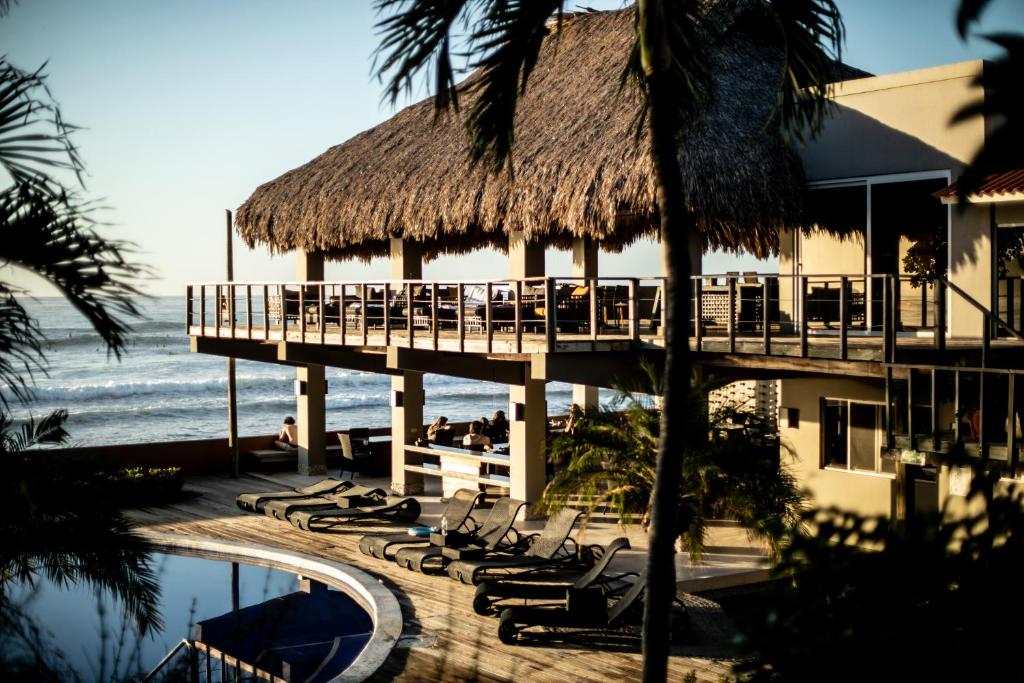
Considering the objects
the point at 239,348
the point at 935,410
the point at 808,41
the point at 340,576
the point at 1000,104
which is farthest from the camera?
the point at 239,348

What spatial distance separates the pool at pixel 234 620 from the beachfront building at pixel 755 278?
12.1ft

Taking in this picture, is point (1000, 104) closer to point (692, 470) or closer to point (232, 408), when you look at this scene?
point (692, 470)

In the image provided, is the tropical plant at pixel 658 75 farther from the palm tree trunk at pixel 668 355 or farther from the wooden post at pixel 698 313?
the wooden post at pixel 698 313

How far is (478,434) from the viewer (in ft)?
64.0

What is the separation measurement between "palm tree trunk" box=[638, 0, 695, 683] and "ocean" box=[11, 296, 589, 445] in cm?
4261

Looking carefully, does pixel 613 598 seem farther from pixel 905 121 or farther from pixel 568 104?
pixel 568 104

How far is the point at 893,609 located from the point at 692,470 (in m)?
6.97

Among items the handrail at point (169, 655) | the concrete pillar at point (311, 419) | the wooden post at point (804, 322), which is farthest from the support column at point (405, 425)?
the wooden post at point (804, 322)

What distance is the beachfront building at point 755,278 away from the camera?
1277cm

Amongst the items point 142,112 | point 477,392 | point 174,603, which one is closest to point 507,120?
point 174,603

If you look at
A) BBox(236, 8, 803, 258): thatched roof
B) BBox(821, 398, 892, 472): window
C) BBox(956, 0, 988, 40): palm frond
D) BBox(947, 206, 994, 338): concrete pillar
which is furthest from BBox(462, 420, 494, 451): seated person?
BBox(956, 0, 988, 40): palm frond

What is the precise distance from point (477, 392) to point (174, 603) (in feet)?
178

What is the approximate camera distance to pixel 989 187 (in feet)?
41.7

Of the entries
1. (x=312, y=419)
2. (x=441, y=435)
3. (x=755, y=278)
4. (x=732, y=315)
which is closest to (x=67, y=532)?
(x=732, y=315)
